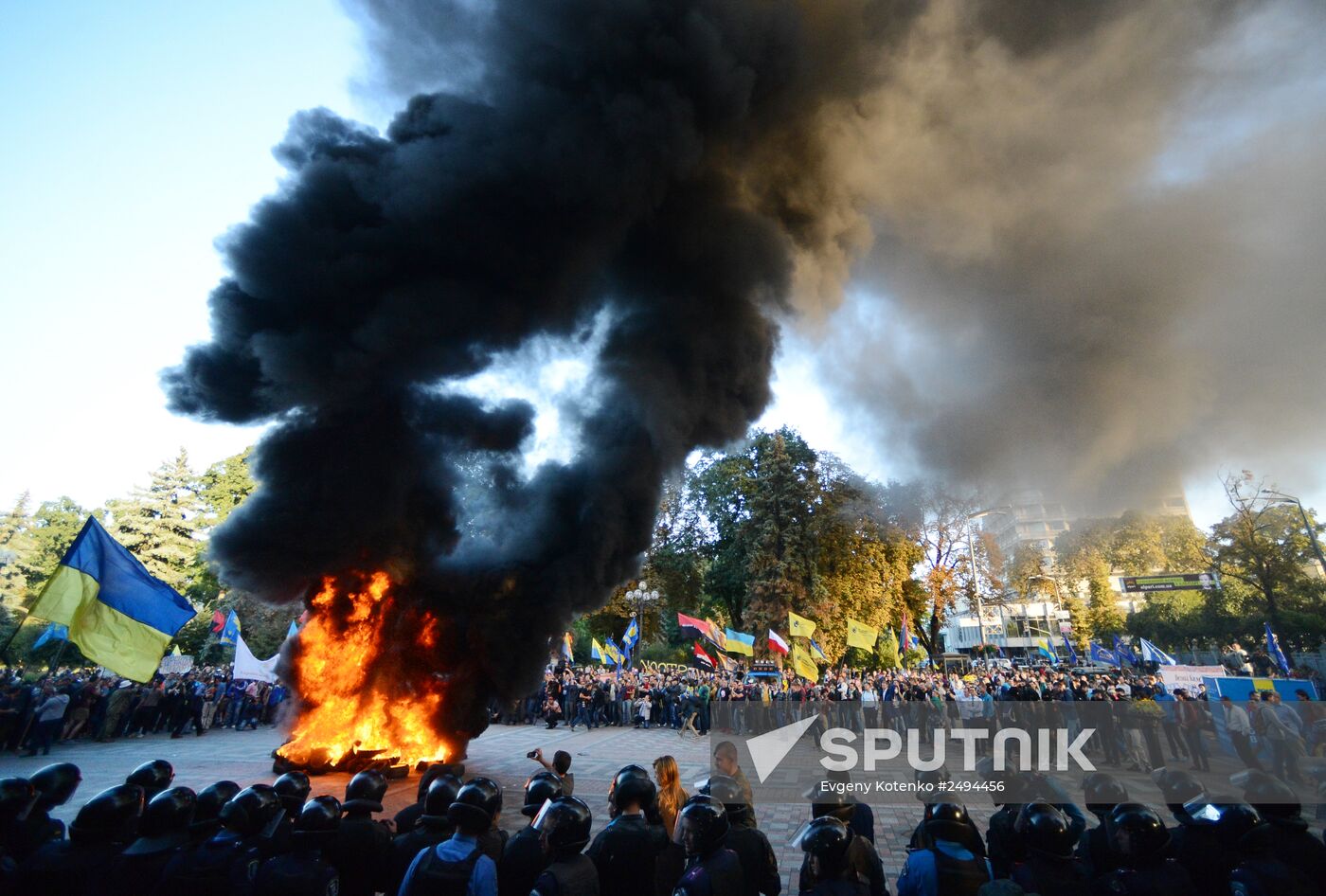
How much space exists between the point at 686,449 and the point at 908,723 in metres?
11.1

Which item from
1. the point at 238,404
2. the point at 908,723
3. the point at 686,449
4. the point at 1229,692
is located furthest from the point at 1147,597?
the point at 238,404

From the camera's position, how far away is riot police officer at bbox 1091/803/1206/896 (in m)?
3.42

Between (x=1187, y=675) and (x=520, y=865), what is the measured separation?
23711 mm

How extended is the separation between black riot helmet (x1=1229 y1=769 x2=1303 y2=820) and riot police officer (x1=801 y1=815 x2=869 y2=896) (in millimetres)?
2859

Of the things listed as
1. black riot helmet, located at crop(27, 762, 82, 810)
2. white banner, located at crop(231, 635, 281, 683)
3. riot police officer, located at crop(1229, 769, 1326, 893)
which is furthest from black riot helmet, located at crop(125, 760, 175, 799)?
white banner, located at crop(231, 635, 281, 683)

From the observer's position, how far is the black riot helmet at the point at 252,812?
367 cm

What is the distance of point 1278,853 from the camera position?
3.96 meters

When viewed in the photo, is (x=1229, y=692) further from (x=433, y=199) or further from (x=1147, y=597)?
(x=1147, y=597)

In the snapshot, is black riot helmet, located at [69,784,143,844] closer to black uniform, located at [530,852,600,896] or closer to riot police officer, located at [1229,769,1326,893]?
black uniform, located at [530,852,600,896]

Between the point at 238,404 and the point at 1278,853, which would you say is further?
the point at 238,404

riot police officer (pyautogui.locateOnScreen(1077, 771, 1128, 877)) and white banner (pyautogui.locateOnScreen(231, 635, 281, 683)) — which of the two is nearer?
riot police officer (pyautogui.locateOnScreen(1077, 771, 1128, 877))

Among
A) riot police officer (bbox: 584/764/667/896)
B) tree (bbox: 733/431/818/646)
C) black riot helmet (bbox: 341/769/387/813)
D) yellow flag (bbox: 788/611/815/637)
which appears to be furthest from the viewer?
tree (bbox: 733/431/818/646)

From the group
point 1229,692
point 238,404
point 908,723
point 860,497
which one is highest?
point 860,497

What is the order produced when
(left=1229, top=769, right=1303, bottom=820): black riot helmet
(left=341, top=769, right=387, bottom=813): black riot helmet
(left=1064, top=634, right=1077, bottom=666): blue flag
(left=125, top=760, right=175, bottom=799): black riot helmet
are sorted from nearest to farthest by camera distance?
1. (left=1229, top=769, right=1303, bottom=820): black riot helmet
2. (left=341, top=769, right=387, bottom=813): black riot helmet
3. (left=125, top=760, right=175, bottom=799): black riot helmet
4. (left=1064, top=634, right=1077, bottom=666): blue flag
